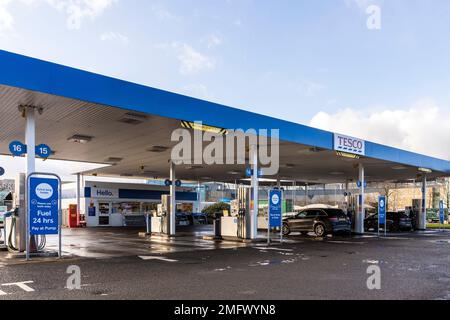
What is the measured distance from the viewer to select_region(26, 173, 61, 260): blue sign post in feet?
36.8

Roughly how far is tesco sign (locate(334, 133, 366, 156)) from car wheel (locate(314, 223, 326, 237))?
3.97 meters

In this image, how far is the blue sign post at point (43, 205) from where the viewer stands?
1120 cm

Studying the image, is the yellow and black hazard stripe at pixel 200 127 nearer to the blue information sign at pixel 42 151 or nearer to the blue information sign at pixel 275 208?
the blue information sign at pixel 275 208

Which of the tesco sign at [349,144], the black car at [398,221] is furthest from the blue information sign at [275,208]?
the black car at [398,221]

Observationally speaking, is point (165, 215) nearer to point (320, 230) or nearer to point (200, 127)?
point (320, 230)

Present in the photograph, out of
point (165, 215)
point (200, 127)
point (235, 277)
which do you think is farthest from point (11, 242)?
point (165, 215)

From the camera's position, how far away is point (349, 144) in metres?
19.9

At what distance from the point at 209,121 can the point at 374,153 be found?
1088cm

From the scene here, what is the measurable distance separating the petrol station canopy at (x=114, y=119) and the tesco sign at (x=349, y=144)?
0.30 m

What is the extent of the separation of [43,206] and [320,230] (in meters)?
14.1

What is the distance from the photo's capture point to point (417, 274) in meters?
9.28

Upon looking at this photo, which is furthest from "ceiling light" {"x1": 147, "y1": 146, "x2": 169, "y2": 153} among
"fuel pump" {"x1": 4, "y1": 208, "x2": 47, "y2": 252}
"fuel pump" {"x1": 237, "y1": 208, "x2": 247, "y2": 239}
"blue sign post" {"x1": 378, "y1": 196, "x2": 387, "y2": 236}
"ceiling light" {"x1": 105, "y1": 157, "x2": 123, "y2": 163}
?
"blue sign post" {"x1": 378, "y1": 196, "x2": 387, "y2": 236}
